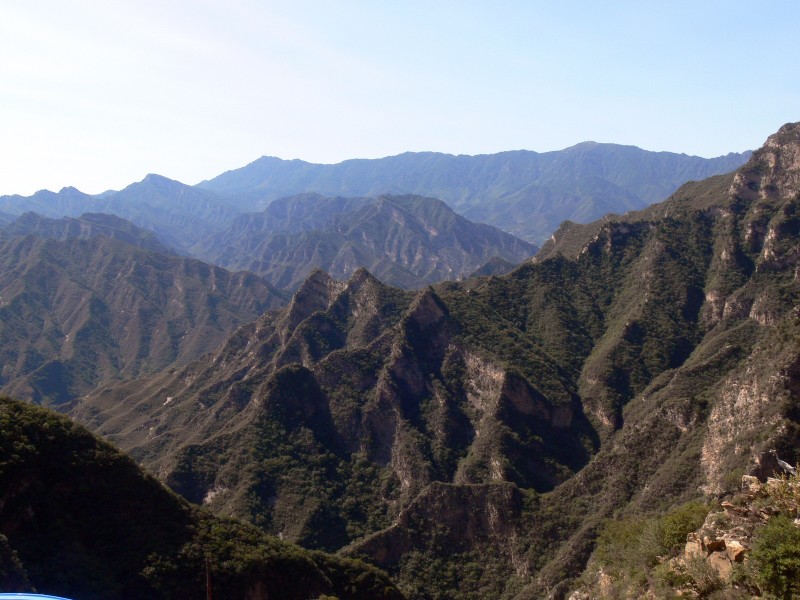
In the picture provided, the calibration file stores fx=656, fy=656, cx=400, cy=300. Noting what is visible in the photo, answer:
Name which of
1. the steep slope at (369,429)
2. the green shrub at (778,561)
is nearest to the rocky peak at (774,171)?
the steep slope at (369,429)

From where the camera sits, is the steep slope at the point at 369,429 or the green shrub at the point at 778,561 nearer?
the green shrub at the point at 778,561

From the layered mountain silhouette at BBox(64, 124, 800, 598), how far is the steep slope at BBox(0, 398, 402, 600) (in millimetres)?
22651

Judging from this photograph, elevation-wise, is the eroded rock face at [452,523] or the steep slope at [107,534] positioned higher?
the steep slope at [107,534]

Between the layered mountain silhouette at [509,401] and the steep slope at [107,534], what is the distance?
2265 cm

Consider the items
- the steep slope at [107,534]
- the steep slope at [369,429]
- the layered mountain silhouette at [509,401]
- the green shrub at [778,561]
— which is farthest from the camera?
the steep slope at [369,429]

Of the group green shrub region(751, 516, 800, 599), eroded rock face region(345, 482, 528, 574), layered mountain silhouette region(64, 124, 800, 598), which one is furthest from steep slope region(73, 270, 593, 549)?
green shrub region(751, 516, 800, 599)

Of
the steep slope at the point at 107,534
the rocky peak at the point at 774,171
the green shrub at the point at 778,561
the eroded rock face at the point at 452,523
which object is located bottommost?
the eroded rock face at the point at 452,523

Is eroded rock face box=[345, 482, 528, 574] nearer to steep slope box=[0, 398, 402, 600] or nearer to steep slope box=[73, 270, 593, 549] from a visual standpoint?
steep slope box=[73, 270, 593, 549]

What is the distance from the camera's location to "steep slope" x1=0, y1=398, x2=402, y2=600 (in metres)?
40.4

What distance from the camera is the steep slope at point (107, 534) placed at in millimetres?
40438

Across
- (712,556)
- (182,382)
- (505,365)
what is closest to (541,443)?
(505,365)

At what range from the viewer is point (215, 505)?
83000 millimetres

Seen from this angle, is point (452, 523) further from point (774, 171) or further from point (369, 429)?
point (774, 171)

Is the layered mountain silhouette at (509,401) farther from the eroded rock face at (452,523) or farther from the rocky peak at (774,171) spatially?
the rocky peak at (774,171)
